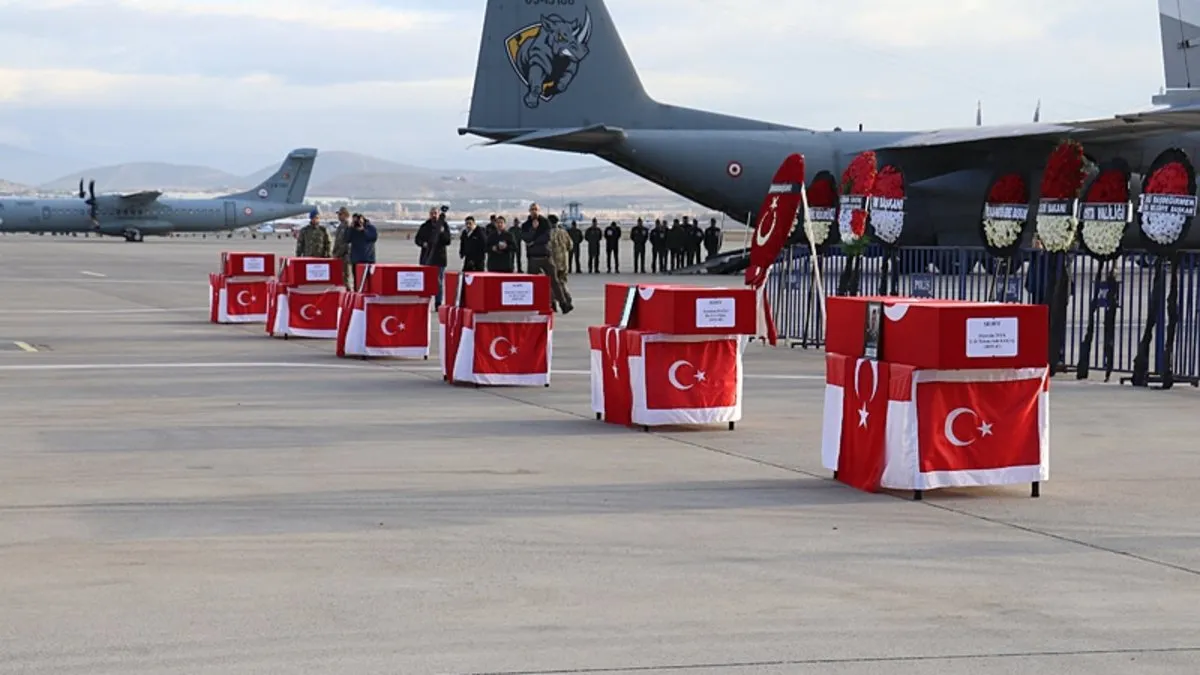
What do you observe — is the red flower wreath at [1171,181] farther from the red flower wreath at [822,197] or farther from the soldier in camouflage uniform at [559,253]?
the soldier in camouflage uniform at [559,253]

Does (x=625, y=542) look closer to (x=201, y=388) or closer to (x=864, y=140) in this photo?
(x=201, y=388)

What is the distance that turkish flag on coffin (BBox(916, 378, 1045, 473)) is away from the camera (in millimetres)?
9258

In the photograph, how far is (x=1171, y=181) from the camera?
52.3ft

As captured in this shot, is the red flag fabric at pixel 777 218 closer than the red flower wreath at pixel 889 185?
Yes

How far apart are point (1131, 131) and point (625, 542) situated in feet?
91.4

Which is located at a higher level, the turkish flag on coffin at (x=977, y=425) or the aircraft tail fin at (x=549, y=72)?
the aircraft tail fin at (x=549, y=72)

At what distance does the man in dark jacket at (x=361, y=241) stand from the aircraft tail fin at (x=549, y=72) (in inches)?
573

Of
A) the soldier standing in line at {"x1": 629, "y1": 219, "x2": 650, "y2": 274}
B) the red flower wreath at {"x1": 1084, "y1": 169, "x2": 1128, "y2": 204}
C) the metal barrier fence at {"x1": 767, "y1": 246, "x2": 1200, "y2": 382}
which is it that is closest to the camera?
the metal barrier fence at {"x1": 767, "y1": 246, "x2": 1200, "y2": 382}

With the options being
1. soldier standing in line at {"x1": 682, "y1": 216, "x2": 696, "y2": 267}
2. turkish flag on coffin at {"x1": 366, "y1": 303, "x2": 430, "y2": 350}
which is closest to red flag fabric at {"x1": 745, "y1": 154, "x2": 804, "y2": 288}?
turkish flag on coffin at {"x1": 366, "y1": 303, "x2": 430, "y2": 350}

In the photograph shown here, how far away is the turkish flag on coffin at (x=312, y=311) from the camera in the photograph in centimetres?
2122

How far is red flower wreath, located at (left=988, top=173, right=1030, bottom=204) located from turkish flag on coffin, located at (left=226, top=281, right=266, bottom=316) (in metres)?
10.6

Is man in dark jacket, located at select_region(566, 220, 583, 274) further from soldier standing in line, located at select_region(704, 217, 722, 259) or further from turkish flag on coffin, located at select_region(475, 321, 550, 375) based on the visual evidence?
turkish flag on coffin, located at select_region(475, 321, 550, 375)

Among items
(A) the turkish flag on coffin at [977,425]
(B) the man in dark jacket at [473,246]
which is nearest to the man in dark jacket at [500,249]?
(B) the man in dark jacket at [473,246]

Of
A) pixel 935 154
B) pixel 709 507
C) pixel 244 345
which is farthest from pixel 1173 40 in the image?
pixel 709 507
